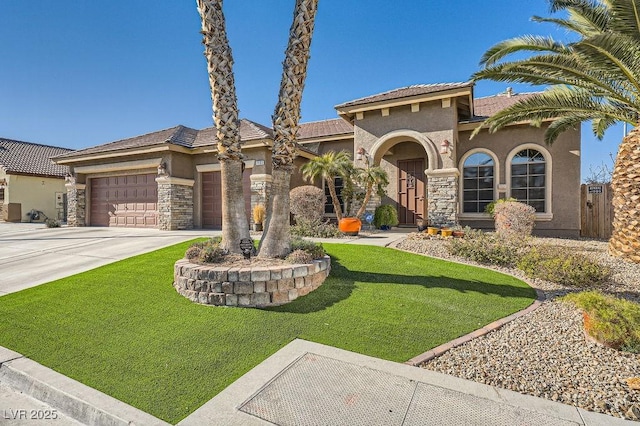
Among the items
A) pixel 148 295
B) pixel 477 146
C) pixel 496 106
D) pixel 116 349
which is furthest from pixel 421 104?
pixel 116 349

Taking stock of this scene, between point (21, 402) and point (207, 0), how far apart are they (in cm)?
633

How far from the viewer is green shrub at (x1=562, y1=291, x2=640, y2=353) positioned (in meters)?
3.59

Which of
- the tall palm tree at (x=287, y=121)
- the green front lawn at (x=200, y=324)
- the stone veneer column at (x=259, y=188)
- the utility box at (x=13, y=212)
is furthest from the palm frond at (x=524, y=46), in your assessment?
the utility box at (x=13, y=212)

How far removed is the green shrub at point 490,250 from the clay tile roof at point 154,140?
12.3 metres

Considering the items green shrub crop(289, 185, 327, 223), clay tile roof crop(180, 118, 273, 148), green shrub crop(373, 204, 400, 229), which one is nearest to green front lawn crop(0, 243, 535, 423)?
green shrub crop(289, 185, 327, 223)

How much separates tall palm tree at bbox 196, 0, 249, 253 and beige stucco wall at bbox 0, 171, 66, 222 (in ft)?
73.6

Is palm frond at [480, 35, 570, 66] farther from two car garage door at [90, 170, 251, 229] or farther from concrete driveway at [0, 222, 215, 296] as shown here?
concrete driveway at [0, 222, 215, 296]

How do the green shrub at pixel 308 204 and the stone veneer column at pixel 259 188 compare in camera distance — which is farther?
the stone veneer column at pixel 259 188

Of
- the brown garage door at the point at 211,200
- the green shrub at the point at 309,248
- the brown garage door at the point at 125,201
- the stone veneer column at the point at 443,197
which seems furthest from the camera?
A: the brown garage door at the point at 125,201

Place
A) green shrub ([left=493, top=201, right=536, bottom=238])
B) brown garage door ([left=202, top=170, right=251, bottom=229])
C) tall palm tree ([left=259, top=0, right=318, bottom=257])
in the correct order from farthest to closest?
brown garage door ([left=202, top=170, right=251, bottom=229]), green shrub ([left=493, top=201, right=536, bottom=238]), tall palm tree ([left=259, top=0, right=318, bottom=257])

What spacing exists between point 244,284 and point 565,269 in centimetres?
606

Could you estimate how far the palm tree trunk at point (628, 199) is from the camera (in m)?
7.59

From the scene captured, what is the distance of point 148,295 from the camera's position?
552 cm

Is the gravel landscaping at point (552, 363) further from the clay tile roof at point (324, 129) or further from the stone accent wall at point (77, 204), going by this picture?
the stone accent wall at point (77, 204)
